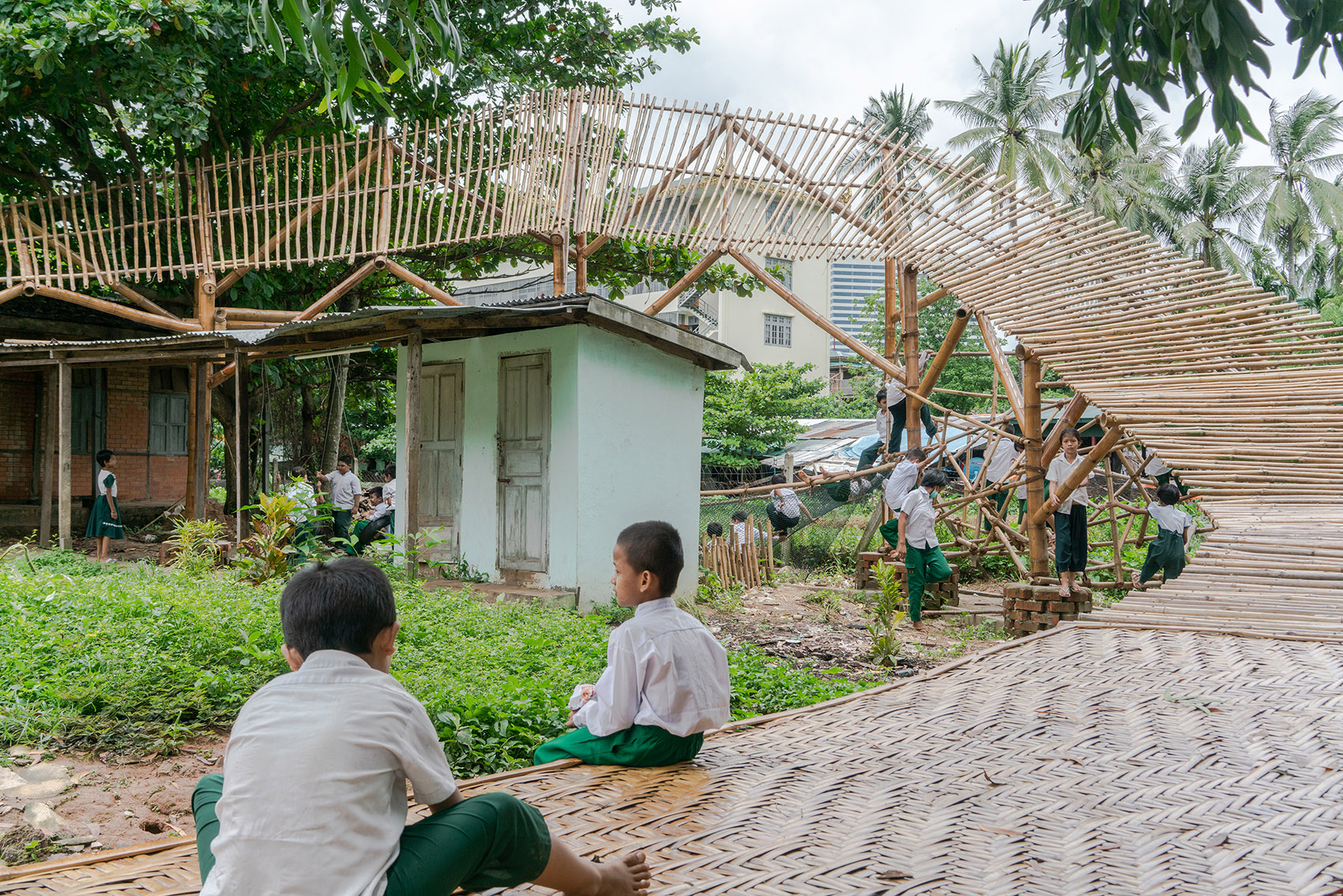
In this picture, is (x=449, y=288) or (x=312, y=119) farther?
(x=449, y=288)

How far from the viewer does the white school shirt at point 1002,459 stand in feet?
39.0

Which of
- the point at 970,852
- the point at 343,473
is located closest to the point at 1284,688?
the point at 970,852

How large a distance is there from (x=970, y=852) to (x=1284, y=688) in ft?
6.55

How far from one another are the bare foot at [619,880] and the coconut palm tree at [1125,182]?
1078 inches

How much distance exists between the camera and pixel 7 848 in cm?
313

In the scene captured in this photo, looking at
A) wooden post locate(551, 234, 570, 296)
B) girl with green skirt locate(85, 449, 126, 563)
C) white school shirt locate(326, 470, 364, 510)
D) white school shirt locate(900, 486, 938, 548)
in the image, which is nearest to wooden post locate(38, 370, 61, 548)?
girl with green skirt locate(85, 449, 126, 563)

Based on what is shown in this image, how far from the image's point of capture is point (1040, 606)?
8.26 m

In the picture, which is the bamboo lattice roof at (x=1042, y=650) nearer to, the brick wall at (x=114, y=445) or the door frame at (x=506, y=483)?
the door frame at (x=506, y=483)

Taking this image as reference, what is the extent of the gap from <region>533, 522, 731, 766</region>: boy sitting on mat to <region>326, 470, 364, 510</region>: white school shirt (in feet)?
29.5

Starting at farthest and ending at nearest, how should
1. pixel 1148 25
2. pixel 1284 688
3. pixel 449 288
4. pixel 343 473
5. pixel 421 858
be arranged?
pixel 449 288, pixel 343 473, pixel 1284 688, pixel 1148 25, pixel 421 858

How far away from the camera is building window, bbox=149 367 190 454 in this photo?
47.0 ft

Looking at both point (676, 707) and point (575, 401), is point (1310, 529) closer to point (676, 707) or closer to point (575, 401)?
A: point (676, 707)

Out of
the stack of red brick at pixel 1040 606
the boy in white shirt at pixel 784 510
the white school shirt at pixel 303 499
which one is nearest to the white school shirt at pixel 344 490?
the white school shirt at pixel 303 499

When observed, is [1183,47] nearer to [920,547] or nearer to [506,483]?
[920,547]
